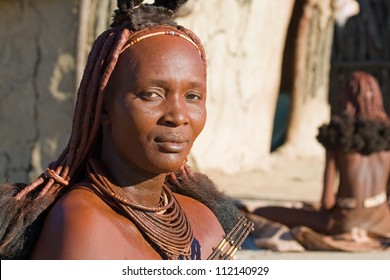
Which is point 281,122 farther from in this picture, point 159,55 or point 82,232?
point 82,232

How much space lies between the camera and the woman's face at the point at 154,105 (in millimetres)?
2240

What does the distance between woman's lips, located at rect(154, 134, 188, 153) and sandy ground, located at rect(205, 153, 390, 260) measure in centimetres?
489

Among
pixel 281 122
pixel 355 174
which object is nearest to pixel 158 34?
pixel 355 174

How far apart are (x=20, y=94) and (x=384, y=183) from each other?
299 cm

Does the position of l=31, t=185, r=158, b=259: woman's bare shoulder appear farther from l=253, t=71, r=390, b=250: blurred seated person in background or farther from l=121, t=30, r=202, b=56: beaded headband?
l=253, t=71, r=390, b=250: blurred seated person in background

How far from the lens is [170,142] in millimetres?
2270

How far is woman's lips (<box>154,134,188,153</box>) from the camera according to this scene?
2.26m

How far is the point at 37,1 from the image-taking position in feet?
24.0

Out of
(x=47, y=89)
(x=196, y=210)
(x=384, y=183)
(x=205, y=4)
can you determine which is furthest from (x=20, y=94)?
(x=196, y=210)

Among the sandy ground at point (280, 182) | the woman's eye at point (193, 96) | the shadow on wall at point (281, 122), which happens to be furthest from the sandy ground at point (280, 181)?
the woman's eye at point (193, 96)

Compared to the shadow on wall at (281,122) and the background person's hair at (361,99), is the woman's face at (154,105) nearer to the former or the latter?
the background person's hair at (361,99)

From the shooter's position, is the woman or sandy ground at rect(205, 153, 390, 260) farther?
sandy ground at rect(205, 153, 390, 260)

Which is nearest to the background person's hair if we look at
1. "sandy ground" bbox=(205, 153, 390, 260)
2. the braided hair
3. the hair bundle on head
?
the braided hair
